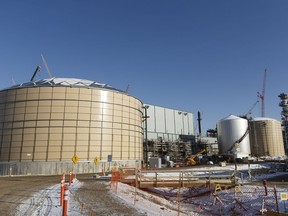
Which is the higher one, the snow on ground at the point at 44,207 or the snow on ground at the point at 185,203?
the snow on ground at the point at 44,207

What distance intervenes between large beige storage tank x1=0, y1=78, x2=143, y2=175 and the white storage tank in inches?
1881

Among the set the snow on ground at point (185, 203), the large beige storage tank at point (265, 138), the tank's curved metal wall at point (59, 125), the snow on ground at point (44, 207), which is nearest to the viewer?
the snow on ground at point (44, 207)

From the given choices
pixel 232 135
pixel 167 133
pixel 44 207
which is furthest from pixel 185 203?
pixel 232 135

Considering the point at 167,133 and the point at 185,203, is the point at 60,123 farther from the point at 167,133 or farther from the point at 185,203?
the point at 167,133

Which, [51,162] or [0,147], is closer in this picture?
[51,162]

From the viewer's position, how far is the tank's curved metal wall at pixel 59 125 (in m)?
44.0

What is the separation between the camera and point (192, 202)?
19016mm

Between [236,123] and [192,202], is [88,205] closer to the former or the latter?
[192,202]

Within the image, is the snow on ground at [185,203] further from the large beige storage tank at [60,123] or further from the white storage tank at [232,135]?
the white storage tank at [232,135]

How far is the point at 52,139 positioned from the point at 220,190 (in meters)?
33.3

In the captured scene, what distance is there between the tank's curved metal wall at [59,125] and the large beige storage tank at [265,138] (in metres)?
59.1

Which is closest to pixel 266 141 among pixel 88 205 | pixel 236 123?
pixel 236 123

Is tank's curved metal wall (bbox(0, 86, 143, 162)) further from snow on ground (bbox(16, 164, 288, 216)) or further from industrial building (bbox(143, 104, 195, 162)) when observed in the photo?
snow on ground (bbox(16, 164, 288, 216))

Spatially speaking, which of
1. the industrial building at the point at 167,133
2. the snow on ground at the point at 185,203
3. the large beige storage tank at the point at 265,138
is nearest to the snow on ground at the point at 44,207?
the snow on ground at the point at 185,203
